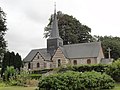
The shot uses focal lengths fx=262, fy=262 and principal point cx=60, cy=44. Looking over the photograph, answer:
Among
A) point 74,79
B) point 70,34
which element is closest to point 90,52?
point 70,34

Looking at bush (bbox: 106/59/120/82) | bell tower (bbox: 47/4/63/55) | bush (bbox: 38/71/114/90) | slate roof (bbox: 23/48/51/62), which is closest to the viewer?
bush (bbox: 38/71/114/90)

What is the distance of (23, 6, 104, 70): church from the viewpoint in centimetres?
5556

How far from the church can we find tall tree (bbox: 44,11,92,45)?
518cm

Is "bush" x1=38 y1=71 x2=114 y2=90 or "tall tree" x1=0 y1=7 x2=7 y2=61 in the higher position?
"tall tree" x1=0 y1=7 x2=7 y2=61

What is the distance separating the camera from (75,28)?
65062mm

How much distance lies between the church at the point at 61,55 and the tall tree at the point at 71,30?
518cm

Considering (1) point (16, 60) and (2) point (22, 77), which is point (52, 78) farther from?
(1) point (16, 60)

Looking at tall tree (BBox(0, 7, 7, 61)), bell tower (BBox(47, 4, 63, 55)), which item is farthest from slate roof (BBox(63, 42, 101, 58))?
tall tree (BBox(0, 7, 7, 61))

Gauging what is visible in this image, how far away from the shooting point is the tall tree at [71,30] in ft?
209

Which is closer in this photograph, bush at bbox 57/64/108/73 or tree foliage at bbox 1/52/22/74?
bush at bbox 57/64/108/73

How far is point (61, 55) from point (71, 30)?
8918 mm

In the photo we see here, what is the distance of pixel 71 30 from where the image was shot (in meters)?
63.7

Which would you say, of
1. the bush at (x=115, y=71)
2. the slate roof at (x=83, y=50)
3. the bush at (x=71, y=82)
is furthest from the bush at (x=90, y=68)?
the slate roof at (x=83, y=50)

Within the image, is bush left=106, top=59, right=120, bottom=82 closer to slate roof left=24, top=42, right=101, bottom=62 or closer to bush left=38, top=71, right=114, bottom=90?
bush left=38, top=71, right=114, bottom=90
